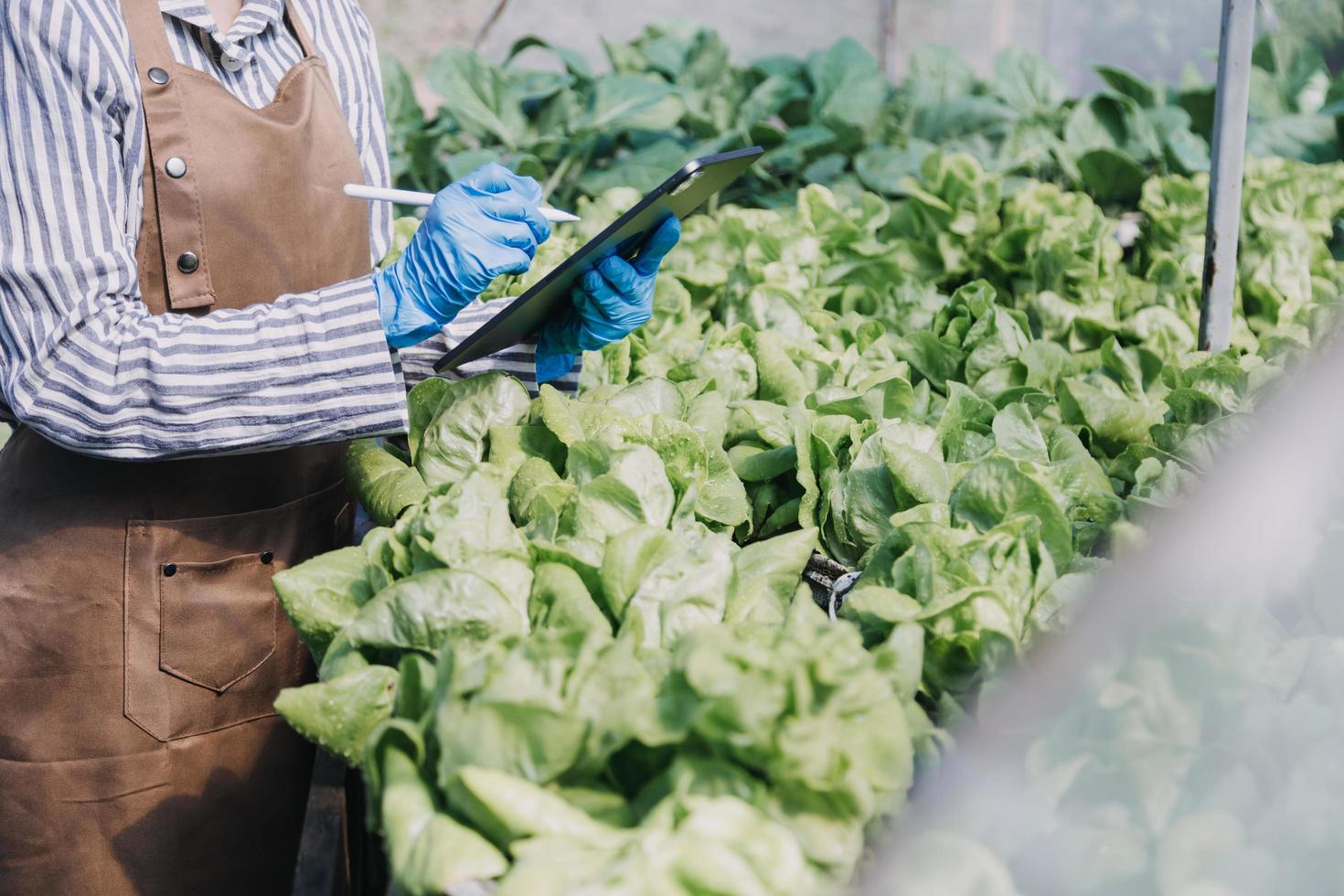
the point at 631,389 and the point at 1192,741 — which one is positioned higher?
the point at 1192,741

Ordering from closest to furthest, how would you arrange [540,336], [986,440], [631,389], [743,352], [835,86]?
[986,440] < [631,389] < [540,336] < [743,352] < [835,86]

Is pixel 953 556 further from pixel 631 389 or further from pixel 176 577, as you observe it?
pixel 176 577

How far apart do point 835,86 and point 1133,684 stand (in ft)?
13.3

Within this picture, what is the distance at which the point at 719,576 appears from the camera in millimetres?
1216

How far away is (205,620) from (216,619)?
2cm

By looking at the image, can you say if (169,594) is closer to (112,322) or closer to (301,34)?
(112,322)

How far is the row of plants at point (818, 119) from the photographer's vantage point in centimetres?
425

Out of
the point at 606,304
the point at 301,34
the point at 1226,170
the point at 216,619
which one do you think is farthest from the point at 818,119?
the point at 216,619

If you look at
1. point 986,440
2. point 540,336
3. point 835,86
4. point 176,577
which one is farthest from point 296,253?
point 835,86

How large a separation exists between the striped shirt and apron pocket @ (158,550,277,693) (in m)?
0.29

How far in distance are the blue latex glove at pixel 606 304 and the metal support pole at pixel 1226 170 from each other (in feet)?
3.85

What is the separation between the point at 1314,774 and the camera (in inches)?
38.0

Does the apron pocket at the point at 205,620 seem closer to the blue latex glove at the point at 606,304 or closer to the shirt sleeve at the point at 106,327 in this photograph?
the shirt sleeve at the point at 106,327

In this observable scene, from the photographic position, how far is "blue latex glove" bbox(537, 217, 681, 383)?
6.03 ft
